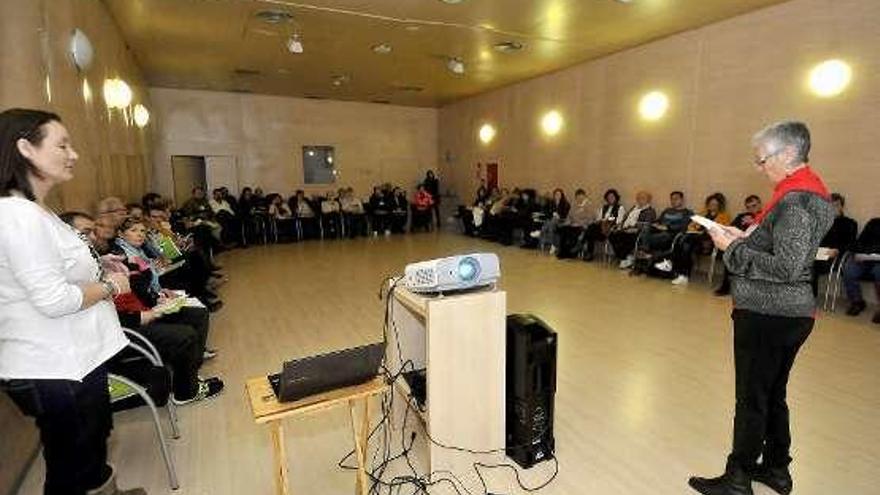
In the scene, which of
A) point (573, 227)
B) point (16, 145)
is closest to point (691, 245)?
→ point (573, 227)

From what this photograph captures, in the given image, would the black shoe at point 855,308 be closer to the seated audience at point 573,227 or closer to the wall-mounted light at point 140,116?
the seated audience at point 573,227

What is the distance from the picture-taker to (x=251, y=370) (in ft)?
10.9

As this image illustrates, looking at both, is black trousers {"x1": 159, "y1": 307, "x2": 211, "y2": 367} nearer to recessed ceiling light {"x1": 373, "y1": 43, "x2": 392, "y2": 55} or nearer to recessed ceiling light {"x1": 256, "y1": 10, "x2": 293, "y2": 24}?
recessed ceiling light {"x1": 256, "y1": 10, "x2": 293, "y2": 24}

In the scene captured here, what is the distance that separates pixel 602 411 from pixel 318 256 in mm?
5992

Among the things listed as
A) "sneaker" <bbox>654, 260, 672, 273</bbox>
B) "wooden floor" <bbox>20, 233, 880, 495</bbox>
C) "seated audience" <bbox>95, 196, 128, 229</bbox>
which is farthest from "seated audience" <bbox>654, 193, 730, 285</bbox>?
"seated audience" <bbox>95, 196, 128, 229</bbox>

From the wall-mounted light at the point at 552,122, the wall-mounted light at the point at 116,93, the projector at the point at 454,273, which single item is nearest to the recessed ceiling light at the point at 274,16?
the wall-mounted light at the point at 116,93

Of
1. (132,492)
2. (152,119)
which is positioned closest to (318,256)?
(152,119)

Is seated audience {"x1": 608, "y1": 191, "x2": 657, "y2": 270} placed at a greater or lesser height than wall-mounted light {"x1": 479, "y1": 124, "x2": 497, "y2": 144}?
lesser

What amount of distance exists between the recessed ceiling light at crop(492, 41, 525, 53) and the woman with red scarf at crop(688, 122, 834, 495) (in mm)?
5281

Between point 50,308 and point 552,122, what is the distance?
8.33 meters

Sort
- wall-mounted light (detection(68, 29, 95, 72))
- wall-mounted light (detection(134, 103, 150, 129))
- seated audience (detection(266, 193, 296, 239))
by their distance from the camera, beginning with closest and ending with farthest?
wall-mounted light (detection(68, 29, 95, 72)) < wall-mounted light (detection(134, 103, 150, 129)) < seated audience (detection(266, 193, 296, 239))

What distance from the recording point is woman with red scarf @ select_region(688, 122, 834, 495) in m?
1.67

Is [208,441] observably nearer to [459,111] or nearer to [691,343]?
[691,343]

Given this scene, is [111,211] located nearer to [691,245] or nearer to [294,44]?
[294,44]
